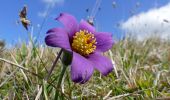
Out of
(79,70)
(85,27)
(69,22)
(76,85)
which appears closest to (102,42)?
(85,27)

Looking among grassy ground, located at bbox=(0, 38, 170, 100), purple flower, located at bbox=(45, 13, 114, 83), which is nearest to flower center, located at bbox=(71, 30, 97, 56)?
purple flower, located at bbox=(45, 13, 114, 83)

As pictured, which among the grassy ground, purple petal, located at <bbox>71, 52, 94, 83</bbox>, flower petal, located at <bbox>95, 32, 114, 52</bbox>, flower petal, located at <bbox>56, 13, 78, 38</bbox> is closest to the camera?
purple petal, located at <bbox>71, 52, 94, 83</bbox>

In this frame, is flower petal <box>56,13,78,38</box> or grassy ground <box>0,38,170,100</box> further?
grassy ground <box>0,38,170,100</box>

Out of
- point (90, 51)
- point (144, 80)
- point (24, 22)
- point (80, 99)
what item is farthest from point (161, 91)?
point (24, 22)

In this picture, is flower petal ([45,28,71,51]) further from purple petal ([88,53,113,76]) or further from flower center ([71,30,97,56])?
purple petal ([88,53,113,76])

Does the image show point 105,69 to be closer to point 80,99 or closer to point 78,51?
point 78,51

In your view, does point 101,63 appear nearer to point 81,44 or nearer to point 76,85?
point 81,44
